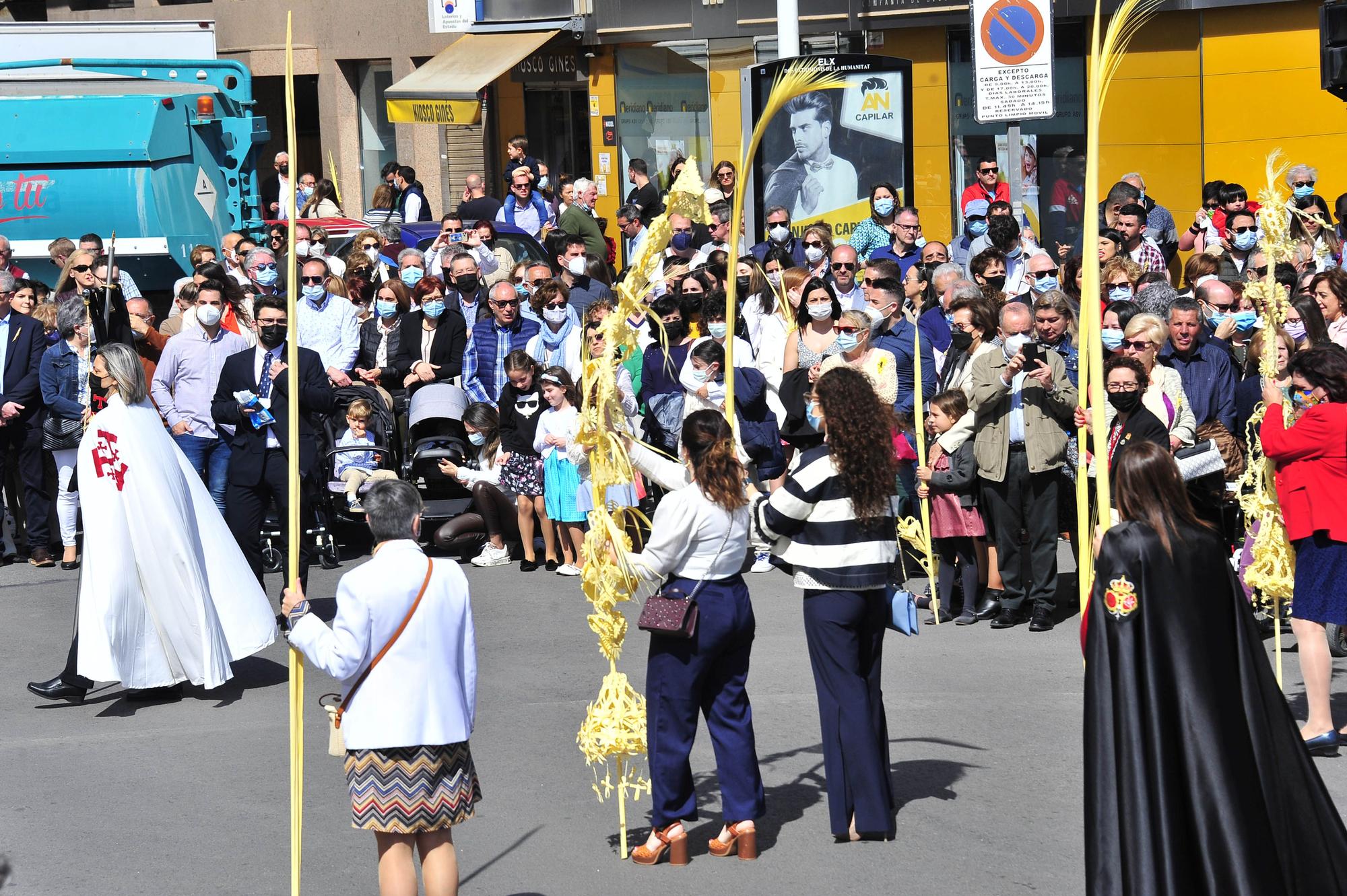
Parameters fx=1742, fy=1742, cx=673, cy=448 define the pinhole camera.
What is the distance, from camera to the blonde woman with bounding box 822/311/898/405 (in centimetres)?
1052

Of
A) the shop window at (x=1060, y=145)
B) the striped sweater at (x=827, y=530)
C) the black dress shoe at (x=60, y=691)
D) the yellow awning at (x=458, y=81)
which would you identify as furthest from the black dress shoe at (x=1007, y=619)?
the yellow awning at (x=458, y=81)

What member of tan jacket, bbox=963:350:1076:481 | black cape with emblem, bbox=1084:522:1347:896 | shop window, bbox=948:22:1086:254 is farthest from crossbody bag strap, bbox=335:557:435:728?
shop window, bbox=948:22:1086:254

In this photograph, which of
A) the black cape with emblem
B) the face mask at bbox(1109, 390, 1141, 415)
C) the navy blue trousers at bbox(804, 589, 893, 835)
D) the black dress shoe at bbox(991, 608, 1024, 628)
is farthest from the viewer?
the black dress shoe at bbox(991, 608, 1024, 628)

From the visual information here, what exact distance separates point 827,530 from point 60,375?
824 centimetres

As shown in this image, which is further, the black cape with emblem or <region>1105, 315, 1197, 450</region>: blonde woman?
<region>1105, 315, 1197, 450</region>: blonde woman

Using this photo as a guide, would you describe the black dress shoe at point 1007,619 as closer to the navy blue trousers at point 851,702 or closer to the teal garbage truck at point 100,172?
the navy blue trousers at point 851,702

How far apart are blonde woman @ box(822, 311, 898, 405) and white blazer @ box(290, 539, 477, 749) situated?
5.05m

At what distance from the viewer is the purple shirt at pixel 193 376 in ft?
39.0

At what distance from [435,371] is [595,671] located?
14.6 feet

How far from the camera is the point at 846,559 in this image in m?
6.80

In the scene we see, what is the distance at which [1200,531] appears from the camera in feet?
18.3

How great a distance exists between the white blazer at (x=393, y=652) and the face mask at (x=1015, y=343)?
543 cm

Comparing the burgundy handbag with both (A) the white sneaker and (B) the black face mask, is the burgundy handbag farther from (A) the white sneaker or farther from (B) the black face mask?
(A) the white sneaker

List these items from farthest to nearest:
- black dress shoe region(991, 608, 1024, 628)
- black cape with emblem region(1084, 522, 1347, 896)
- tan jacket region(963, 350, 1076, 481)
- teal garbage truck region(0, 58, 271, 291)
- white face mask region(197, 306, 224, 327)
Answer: teal garbage truck region(0, 58, 271, 291)
white face mask region(197, 306, 224, 327)
black dress shoe region(991, 608, 1024, 628)
tan jacket region(963, 350, 1076, 481)
black cape with emblem region(1084, 522, 1347, 896)
